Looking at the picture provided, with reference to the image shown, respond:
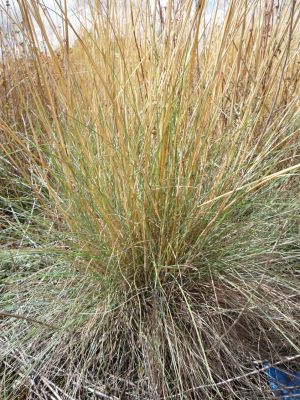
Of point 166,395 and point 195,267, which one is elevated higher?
point 195,267

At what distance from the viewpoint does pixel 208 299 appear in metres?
1.17

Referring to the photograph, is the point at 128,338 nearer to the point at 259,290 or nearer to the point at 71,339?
the point at 71,339

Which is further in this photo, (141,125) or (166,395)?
(141,125)

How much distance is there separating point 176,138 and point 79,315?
0.50 meters

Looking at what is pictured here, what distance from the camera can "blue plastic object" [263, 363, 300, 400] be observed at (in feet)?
3.35

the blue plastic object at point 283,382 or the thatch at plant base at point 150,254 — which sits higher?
the thatch at plant base at point 150,254

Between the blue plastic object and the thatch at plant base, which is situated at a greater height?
the thatch at plant base

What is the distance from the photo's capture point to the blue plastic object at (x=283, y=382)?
3.35 ft

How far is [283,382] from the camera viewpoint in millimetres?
1062

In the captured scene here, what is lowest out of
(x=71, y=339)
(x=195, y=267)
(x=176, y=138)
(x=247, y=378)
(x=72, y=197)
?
(x=247, y=378)

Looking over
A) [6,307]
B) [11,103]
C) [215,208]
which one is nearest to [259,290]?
[215,208]

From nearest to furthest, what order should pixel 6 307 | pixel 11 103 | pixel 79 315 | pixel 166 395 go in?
pixel 166 395
pixel 79 315
pixel 6 307
pixel 11 103

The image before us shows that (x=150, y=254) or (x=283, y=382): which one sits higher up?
(x=150, y=254)

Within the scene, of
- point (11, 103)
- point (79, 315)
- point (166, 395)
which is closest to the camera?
point (166, 395)
